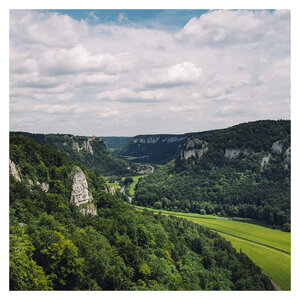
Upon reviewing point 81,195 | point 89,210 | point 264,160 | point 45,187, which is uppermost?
point 264,160

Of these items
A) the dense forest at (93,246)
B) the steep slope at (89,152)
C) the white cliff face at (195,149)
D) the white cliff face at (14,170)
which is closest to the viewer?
the dense forest at (93,246)

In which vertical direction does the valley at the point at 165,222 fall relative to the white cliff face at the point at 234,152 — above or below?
below

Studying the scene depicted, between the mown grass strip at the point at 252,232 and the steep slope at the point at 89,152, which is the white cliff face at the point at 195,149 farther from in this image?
the steep slope at the point at 89,152

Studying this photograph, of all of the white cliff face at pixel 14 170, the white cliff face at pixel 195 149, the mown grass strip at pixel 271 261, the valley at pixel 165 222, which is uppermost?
the white cliff face at pixel 195 149

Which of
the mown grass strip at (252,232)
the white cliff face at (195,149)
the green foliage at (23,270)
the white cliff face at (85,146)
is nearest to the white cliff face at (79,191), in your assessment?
the green foliage at (23,270)

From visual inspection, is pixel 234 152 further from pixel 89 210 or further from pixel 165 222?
pixel 89 210

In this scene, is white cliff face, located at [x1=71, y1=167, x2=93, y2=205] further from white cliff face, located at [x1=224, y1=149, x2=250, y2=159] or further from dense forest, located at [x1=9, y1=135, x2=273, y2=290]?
white cliff face, located at [x1=224, y1=149, x2=250, y2=159]

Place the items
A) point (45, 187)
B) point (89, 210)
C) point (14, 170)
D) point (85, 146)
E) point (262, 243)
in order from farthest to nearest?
point (85, 146) < point (262, 243) < point (89, 210) < point (45, 187) < point (14, 170)

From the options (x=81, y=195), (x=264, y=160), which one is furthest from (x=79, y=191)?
(x=264, y=160)
